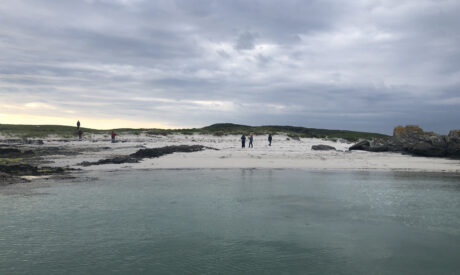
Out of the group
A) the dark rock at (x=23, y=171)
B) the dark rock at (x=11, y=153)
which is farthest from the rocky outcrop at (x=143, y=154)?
the dark rock at (x=11, y=153)

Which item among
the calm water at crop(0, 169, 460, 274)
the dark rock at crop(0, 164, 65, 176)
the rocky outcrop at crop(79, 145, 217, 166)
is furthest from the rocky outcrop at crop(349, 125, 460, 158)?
the dark rock at crop(0, 164, 65, 176)

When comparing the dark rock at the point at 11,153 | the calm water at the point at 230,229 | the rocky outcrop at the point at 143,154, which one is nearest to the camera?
the calm water at the point at 230,229

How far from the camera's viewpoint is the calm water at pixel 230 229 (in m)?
7.10

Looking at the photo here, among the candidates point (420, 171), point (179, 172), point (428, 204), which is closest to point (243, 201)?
point (428, 204)

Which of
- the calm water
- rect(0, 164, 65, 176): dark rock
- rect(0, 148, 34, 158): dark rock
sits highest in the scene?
rect(0, 148, 34, 158): dark rock

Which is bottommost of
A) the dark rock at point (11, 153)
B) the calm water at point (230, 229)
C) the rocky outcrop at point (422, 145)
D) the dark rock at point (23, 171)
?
the calm water at point (230, 229)

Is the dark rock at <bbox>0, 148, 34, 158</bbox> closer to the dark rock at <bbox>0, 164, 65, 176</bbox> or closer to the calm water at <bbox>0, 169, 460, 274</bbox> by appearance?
the dark rock at <bbox>0, 164, 65, 176</bbox>

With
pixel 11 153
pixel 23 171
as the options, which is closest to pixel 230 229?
pixel 23 171

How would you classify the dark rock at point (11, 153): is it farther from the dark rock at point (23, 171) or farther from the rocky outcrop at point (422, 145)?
the rocky outcrop at point (422, 145)

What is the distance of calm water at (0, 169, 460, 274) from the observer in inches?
280

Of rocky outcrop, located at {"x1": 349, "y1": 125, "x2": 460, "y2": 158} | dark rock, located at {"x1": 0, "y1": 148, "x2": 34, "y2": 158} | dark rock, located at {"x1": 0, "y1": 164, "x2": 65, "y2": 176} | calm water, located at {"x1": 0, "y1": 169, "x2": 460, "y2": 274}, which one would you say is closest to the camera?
calm water, located at {"x1": 0, "y1": 169, "x2": 460, "y2": 274}

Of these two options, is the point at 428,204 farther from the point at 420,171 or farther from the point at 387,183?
the point at 420,171

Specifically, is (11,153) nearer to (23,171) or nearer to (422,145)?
(23,171)

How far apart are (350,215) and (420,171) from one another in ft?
46.5
